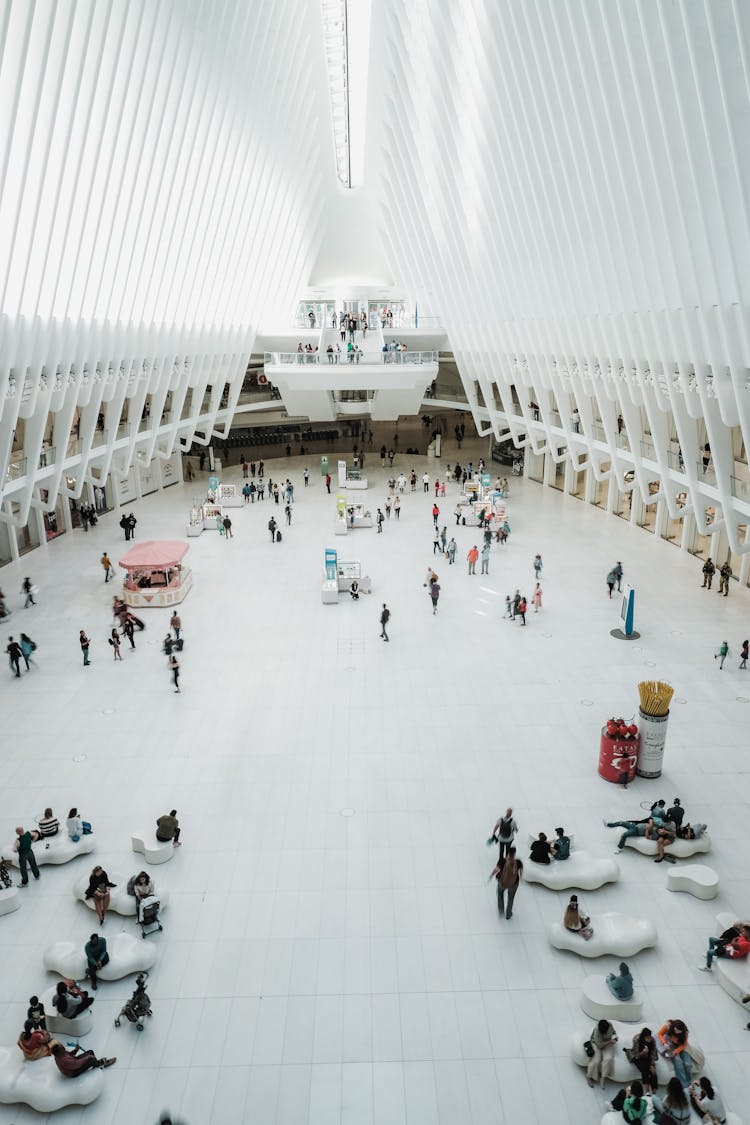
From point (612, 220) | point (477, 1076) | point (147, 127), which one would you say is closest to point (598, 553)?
point (612, 220)

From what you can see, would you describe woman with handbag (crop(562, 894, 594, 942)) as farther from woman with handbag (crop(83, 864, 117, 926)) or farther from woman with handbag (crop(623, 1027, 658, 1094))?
woman with handbag (crop(83, 864, 117, 926))

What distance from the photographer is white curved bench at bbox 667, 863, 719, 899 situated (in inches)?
396

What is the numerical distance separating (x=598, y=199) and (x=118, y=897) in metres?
17.6

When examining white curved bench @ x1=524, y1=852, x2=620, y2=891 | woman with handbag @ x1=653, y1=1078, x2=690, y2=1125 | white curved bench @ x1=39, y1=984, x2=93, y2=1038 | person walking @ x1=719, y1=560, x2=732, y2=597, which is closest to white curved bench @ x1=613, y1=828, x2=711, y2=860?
white curved bench @ x1=524, y1=852, x2=620, y2=891

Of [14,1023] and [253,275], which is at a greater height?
[253,275]

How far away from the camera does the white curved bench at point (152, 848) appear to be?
10.8 m

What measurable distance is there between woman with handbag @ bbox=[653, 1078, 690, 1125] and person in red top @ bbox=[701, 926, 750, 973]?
2.19 m

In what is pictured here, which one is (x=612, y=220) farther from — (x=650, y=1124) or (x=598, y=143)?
(x=650, y=1124)

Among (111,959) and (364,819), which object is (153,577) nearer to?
(364,819)

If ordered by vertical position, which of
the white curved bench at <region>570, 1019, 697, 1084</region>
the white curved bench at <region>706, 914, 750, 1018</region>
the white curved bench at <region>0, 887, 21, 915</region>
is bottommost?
the white curved bench at <region>706, 914, 750, 1018</region>

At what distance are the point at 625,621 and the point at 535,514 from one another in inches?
502

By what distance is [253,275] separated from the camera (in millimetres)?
34562

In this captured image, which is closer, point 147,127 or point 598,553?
point 147,127

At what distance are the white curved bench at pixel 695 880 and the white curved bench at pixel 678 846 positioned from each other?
37 cm
